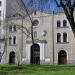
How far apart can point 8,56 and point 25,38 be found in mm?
7518

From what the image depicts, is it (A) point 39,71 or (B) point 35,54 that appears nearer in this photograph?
(A) point 39,71

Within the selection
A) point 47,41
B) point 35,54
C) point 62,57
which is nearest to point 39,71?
point 62,57

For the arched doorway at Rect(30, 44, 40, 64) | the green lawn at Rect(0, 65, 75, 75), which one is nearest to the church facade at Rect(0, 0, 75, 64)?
the arched doorway at Rect(30, 44, 40, 64)

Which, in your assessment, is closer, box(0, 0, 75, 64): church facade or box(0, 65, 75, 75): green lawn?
box(0, 65, 75, 75): green lawn

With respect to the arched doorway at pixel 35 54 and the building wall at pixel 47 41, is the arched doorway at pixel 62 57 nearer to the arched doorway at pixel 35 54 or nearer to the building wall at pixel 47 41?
the building wall at pixel 47 41

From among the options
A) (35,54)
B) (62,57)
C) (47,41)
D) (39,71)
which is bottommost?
(39,71)

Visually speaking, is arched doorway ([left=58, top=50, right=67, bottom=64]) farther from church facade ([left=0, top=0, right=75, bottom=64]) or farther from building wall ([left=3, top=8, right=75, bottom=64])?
building wall ([left=3, top=8, right=75, bottom=64])

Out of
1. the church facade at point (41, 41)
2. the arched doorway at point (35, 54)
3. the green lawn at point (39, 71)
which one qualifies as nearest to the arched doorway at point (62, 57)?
the church facade at point (41, 41)

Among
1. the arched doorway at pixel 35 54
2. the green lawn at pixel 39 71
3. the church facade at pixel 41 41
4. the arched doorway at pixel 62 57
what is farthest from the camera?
the arched doorway at pixel 35 54

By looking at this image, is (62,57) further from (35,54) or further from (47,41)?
(35,54)

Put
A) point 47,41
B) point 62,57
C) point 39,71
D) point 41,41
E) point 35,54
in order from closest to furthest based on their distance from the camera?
1. point 39,71
2. point 62,57
3. point 47,41
4. point 41,41
5. point 35,54

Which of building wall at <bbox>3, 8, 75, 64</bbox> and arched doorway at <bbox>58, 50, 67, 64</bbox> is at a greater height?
building wall at <bbox>3, 8, 75, 64</bbox>

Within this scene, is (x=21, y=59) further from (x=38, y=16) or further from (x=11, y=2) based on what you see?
(x=11, y=2)

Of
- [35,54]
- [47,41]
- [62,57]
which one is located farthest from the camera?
[35,54]
